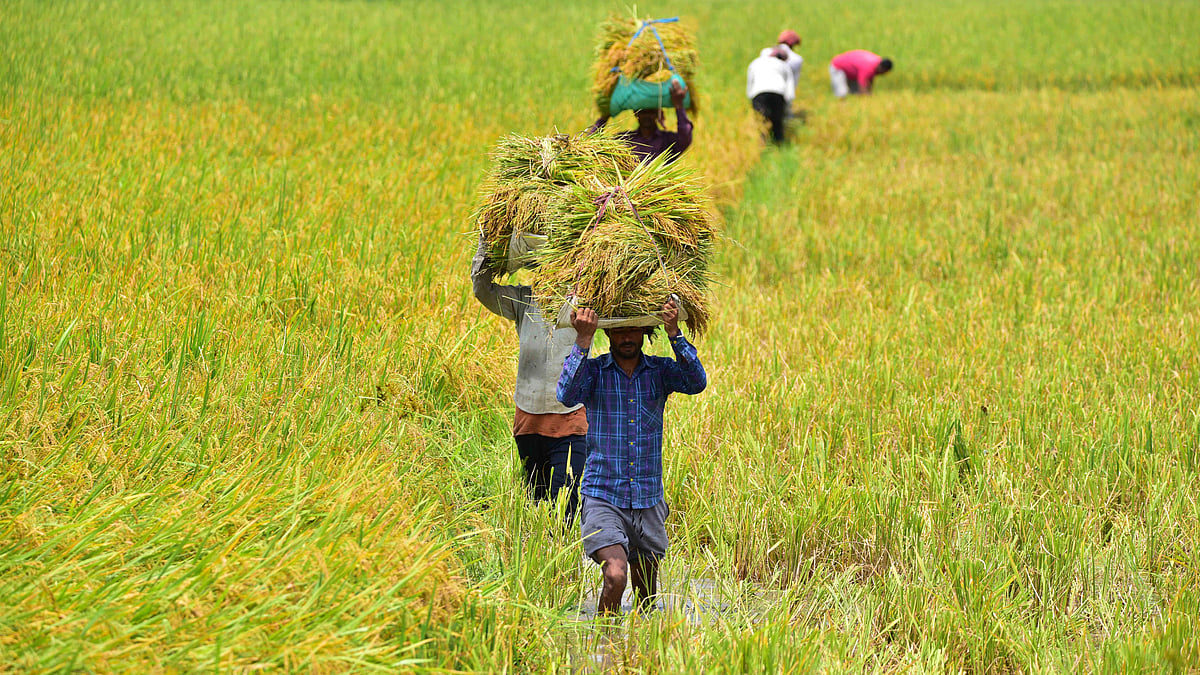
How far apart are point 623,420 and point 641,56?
317cm

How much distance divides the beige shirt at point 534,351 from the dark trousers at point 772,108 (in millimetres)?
8478

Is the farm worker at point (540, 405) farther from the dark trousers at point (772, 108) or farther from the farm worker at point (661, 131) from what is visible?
the dark trousers at point (772, 108)

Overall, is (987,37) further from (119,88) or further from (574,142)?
(574,142)

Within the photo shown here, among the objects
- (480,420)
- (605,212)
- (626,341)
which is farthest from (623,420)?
(480,420)

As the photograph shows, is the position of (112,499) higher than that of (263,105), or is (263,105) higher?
(263,105)

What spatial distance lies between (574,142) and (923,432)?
6.19 feet

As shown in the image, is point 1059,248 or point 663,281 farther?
point 1059,248

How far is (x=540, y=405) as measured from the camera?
Result: 11.3 feet

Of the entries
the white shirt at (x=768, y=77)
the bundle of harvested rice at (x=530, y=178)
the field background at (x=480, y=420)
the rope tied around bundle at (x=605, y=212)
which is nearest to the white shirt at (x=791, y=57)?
the white shirt at (x=768, y=77)

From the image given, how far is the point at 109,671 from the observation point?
206 centimetres

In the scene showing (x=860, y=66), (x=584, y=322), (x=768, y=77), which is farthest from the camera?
(x=860, y=66)

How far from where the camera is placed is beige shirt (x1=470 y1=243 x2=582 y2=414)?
3.43 m

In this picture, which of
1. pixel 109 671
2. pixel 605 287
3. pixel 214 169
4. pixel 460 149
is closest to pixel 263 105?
pixel 460 149

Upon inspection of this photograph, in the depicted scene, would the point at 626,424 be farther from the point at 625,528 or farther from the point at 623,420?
the point at 625,528
